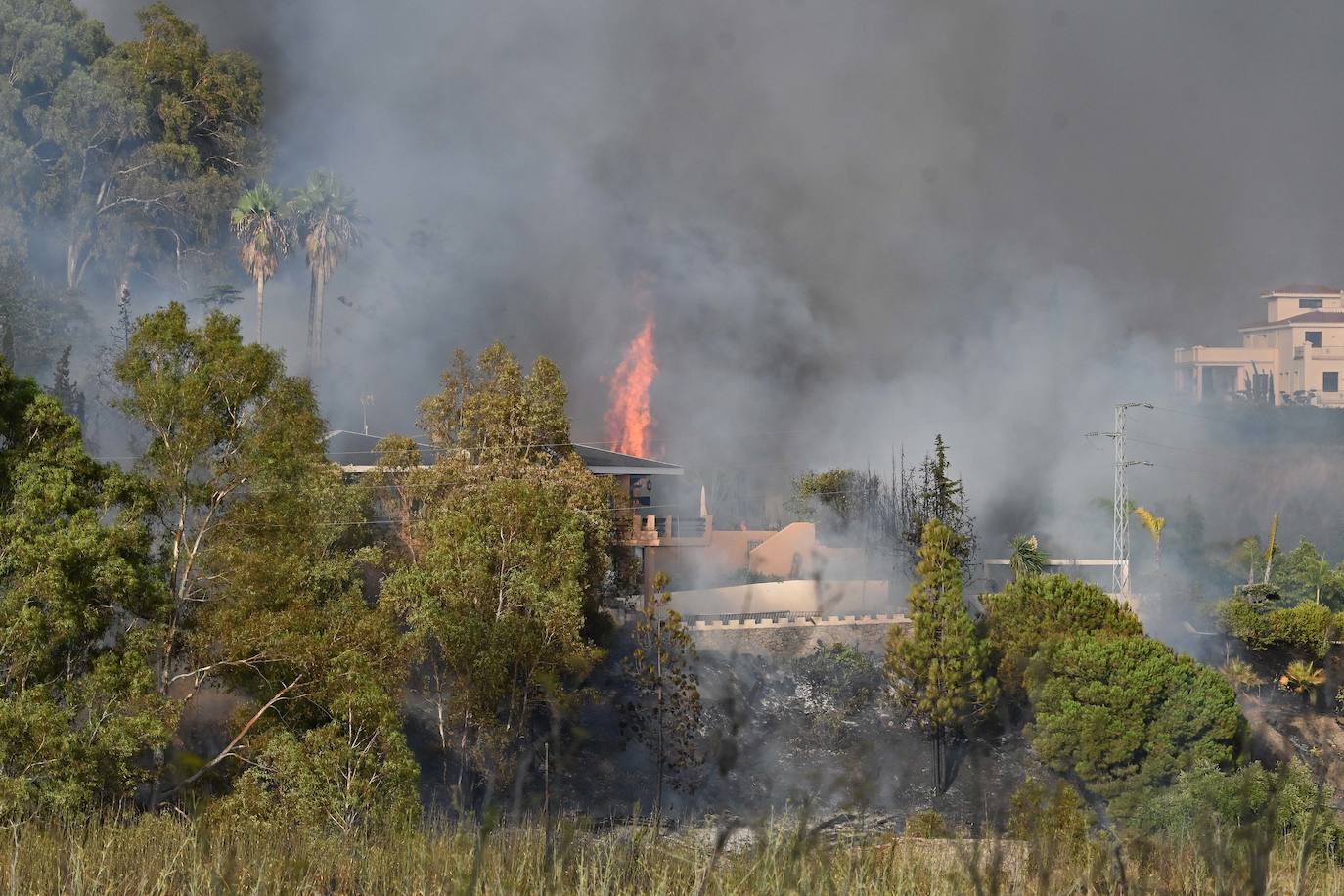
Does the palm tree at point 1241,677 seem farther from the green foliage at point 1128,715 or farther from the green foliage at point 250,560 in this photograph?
the green foliage at point 250,560

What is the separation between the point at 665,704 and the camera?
37281 millimetres

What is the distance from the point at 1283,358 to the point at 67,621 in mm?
86994

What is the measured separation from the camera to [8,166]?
5594 cm

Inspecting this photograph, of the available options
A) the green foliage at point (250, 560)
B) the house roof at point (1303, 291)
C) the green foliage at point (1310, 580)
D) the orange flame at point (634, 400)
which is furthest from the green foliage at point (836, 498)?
the house roof at point (1303, 291)

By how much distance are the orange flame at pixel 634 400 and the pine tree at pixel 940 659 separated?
2619 centimetres

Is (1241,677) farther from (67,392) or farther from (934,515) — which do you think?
(67,392)

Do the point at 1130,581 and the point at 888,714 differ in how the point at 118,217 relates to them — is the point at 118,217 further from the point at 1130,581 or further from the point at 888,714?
the point at 1130,581

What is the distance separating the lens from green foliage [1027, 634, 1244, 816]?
35441 millimetres

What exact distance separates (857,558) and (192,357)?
1442 inches

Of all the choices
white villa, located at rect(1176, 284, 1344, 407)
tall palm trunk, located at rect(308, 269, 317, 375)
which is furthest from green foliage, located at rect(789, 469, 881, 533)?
white villa, located at rect(1176, 284, 1344, 407)

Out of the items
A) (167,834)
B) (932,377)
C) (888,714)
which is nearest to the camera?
(167,834)

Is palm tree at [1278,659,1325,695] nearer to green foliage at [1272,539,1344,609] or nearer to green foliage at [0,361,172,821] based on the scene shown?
green foliage at [1272,539,1344,609]

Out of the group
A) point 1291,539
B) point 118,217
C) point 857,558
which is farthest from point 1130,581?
point 118,217

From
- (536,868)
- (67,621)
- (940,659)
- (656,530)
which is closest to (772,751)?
(940,659)
